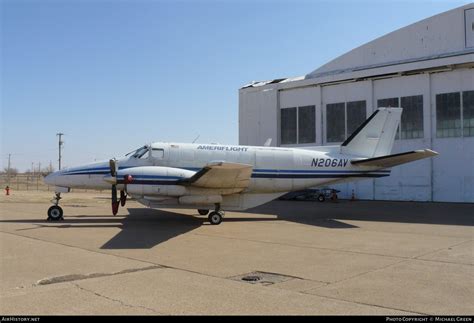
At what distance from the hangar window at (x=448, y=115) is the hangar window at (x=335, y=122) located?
701 cm

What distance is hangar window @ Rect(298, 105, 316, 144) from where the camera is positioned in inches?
1455

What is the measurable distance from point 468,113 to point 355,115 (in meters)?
8.06

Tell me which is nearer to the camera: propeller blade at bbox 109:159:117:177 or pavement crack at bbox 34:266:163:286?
pavement crack at bbox 34:266:163:286

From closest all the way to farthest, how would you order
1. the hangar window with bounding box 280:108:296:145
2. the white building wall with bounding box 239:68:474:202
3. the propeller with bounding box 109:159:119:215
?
the propeller with bounding box 109:159:119:215 → the white building wall with bounding box 239:68:474:202 → the hangar window with bounding box 280:108:296:145

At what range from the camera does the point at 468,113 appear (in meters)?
30.0

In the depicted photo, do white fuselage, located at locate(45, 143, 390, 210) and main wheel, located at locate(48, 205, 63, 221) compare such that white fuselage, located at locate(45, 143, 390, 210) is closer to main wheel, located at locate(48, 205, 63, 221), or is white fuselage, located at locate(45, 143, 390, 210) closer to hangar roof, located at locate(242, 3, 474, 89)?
main wheel, located at locate(48, 205, 63, 221)

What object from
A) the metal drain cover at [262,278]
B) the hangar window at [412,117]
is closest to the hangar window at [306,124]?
the hangar window at [412,117]

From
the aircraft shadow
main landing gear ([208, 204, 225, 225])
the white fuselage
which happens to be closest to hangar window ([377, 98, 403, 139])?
the aircraft shadow

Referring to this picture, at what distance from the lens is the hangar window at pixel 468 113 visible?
2989 cm

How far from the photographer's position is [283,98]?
38938mm

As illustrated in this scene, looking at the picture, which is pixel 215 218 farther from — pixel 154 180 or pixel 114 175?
pixel 114 175

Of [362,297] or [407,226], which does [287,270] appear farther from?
[407,226]

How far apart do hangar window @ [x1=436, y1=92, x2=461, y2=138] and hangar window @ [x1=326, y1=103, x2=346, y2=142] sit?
276 inches

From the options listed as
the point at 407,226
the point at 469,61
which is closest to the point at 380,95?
the point at 469,61
